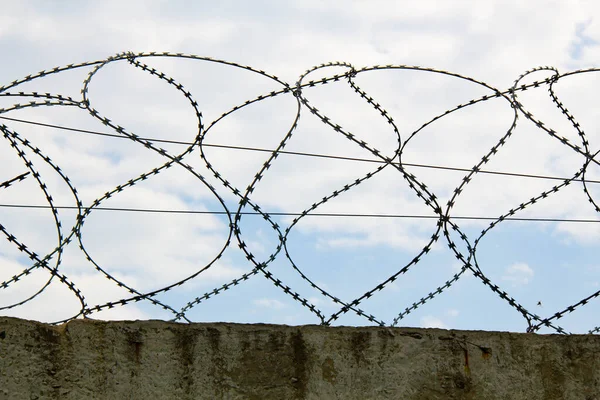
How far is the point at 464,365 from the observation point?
4.20 metres

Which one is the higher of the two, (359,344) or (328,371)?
(359,344)

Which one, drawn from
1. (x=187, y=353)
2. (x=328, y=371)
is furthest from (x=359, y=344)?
(x=187, y=353)

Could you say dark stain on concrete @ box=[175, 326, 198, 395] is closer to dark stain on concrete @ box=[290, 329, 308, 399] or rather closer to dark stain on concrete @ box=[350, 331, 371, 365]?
dark stain on concrete @ box=[290, 329, 308, 399]

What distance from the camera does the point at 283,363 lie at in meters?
4.02

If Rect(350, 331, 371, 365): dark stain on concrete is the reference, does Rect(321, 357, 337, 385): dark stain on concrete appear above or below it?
below

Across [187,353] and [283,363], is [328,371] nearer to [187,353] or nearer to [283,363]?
[283,363]

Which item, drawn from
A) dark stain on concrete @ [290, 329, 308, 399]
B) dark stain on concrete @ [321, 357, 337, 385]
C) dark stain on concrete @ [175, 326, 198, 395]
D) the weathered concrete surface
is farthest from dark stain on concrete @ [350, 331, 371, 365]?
dark stain on concrete @ [175, 326, 198, 395]

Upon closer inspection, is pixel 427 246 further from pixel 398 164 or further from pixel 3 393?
pixel 3 393

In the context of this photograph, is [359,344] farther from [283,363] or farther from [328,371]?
[283,363]

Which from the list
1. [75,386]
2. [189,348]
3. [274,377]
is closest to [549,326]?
[274,377]

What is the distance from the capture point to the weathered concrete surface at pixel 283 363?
12.4 ft

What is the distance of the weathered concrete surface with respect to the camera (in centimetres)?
378

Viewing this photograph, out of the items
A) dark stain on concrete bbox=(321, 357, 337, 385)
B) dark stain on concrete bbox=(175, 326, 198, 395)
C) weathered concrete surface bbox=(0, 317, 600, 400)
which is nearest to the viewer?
weathered concrete surface bbox=(0, 317, 600, 400)

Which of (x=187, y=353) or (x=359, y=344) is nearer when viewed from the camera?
(x=187, y=353)
